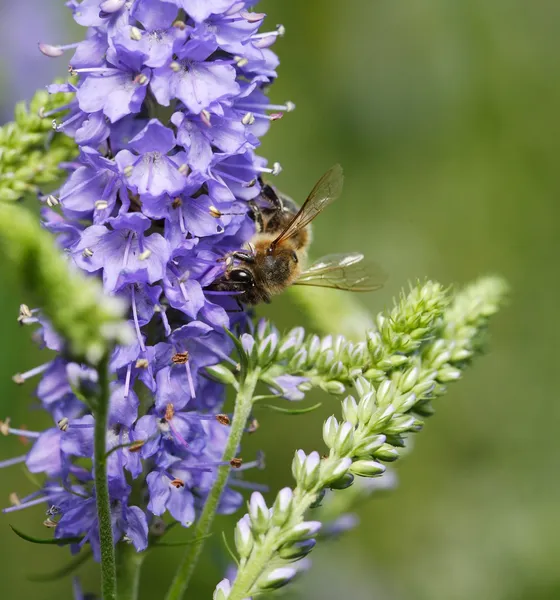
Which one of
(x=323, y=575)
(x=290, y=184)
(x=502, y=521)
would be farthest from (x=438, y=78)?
(x=323, y=575)

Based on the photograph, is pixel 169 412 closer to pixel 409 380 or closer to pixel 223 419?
pixel 223 419

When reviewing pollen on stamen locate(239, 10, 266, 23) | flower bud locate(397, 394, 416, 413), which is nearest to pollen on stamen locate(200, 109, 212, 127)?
pollen on stamen locate(239, 10, 266, 23)

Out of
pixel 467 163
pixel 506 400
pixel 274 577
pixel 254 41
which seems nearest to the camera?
pixel 274 577

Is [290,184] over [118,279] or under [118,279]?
over

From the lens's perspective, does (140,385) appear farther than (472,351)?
No

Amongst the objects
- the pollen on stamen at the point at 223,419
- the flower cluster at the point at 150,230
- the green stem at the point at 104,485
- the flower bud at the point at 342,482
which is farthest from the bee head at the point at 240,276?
the green stem at the point at 104,485

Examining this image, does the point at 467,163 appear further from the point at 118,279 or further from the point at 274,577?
the point at 274,577

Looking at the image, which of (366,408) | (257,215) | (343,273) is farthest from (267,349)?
(343,273)
